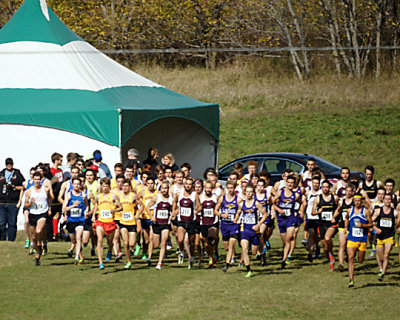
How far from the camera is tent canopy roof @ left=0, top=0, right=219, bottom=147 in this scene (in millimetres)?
17328

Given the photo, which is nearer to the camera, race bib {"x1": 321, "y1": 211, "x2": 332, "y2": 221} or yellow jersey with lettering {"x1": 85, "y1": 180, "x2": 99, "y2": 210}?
race bib {"x1": 321, "y1": 211, "x2": 332, "y2": 221}

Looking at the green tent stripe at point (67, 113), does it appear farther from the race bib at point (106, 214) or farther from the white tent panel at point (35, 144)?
the race bib at point (106, 214)

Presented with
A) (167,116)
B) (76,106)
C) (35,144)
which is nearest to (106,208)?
(35,144)

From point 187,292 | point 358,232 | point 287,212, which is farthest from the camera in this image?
point 287,212

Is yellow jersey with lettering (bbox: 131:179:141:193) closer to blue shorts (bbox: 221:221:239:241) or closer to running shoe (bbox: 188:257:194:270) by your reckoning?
running shoe (bbox: 188:257:194:270)

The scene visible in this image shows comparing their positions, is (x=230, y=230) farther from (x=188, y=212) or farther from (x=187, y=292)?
(x=187, y=292)

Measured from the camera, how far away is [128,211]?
13344 millimetres

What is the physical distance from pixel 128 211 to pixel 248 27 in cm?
2746

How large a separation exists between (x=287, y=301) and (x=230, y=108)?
22.7 metres

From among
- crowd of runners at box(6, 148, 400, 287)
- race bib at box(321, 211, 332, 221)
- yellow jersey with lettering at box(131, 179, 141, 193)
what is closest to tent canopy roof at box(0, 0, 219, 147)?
yellow jersey with lettering at box(131, 179, 141, 193)

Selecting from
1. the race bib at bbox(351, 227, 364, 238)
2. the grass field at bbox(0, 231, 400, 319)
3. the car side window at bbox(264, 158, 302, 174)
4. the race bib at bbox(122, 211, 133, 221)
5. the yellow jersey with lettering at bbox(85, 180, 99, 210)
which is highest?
the car side window at bbox(264, 158, 302, 174)

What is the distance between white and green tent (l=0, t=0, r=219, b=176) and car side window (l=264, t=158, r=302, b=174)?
2160mm

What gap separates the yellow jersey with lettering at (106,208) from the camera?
43.4 ft

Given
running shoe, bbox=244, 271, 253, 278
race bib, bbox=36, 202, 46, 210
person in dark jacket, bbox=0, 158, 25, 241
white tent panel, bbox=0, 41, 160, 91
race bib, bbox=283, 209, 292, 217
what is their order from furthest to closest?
white tent panel, bbox=0, 41, 160, 91 < person in dark jacket, bbox=0, 158, 25, 241 < race bib, bbox=283, 209, 292, 217 < race bib, bbox=36, 202, 46, 210 < running shoe, bbox=244, 271, 253, 278
